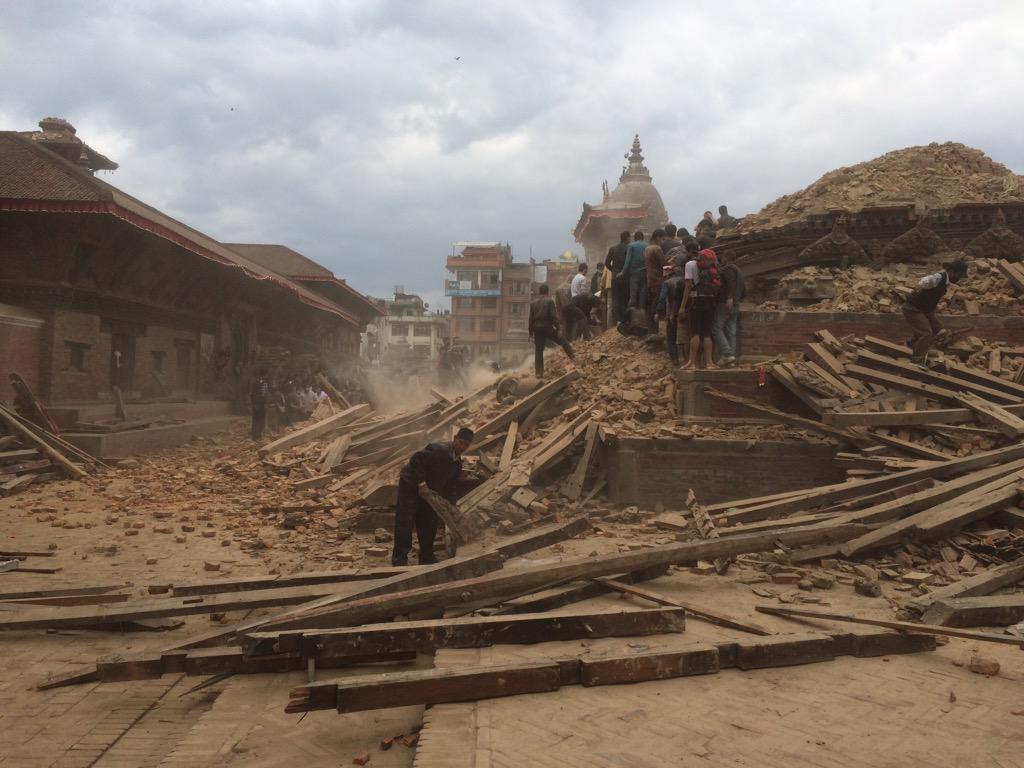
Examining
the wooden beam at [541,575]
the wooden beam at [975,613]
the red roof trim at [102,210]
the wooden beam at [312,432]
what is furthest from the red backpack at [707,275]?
the red roof trim at [102,210]

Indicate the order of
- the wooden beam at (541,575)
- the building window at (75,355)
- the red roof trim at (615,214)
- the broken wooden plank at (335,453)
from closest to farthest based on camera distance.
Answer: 1. the wooden beam at (541,575)
2. the broken wooden plank at (335,453)
3. the building window at (75,355)
4. the red roof trim at (615,214)

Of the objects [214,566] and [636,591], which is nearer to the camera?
[636,591]

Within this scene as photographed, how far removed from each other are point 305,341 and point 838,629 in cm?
3001

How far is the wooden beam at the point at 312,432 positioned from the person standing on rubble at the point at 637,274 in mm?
6793

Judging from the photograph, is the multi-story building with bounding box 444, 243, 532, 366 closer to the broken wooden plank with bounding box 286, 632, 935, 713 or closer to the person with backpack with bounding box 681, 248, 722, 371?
the person with backpack with bounding box 681, 248, 722, 371

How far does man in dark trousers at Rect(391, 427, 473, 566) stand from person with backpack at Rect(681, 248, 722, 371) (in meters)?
4.61

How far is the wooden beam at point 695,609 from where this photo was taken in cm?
510

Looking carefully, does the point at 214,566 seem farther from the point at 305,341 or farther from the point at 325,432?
the point at 305,341

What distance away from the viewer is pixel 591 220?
43062 mm

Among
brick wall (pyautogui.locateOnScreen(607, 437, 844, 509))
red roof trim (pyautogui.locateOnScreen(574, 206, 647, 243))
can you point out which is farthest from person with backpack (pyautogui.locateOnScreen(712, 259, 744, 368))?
red roof trim (pyautogui.locateOnScreen(574, 206, 647, 243))

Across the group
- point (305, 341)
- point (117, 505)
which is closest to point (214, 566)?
point (117, 505)

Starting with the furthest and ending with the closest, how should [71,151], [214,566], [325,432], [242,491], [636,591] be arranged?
[71,151]
[325,432]
[242,491]
[214,566]
[636,591]

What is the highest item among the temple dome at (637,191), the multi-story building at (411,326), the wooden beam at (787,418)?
the temple dome at (637,191)

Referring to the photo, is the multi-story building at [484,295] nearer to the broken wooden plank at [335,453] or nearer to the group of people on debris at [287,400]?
the group of people on debris at [287,400]
